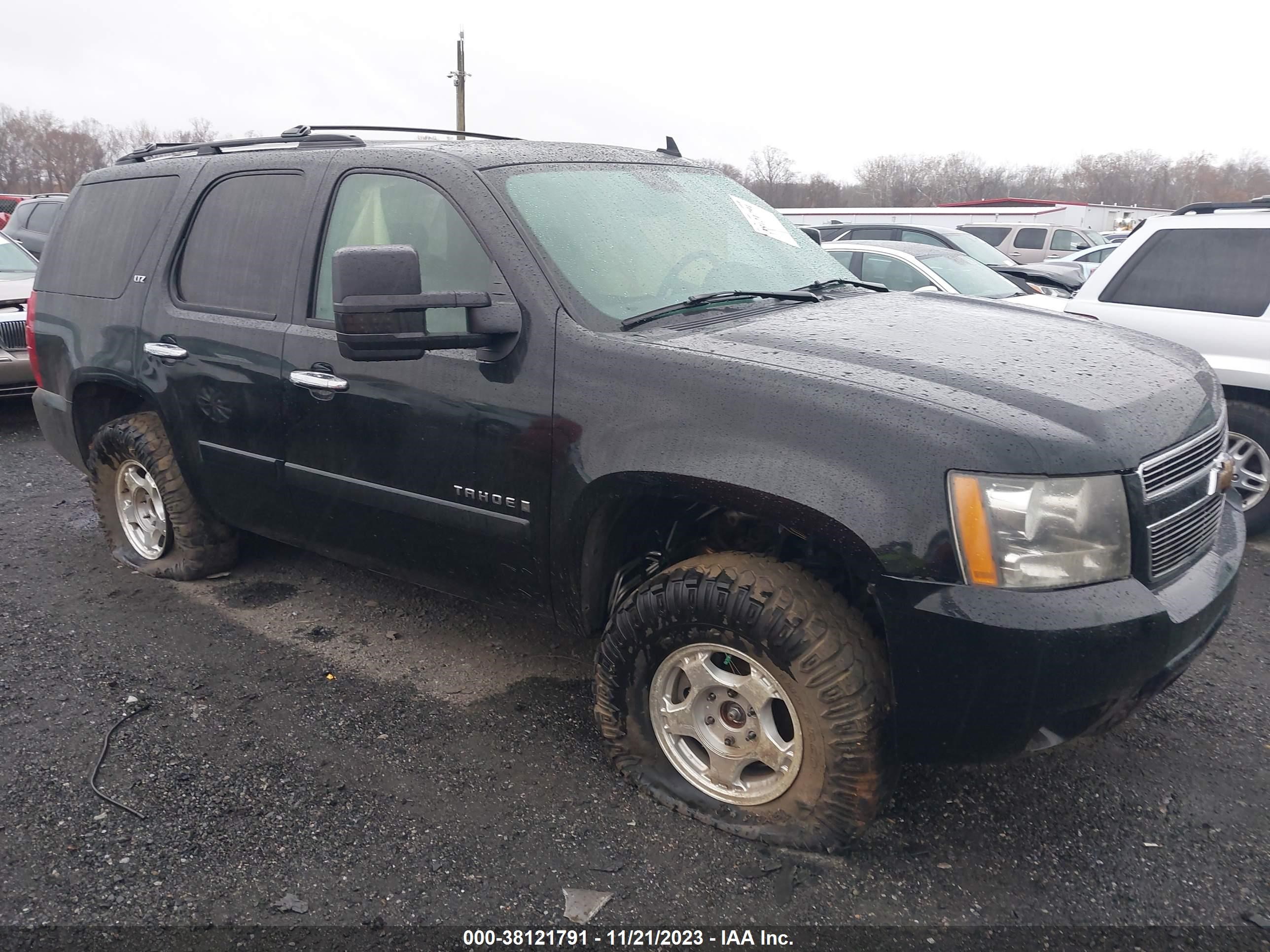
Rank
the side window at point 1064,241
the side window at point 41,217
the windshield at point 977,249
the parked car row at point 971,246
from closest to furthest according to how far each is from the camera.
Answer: the parked car row at point 971,246 → the windshield at point 977,249 → the side window at point 41,217 → the side window at point 1064,241

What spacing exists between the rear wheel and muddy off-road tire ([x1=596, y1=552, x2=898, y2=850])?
372 centimetres

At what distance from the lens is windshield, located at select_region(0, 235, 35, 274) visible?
846 cm

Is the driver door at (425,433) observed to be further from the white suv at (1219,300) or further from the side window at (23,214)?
the side window at (23,214)

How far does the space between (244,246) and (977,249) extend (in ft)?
28.0

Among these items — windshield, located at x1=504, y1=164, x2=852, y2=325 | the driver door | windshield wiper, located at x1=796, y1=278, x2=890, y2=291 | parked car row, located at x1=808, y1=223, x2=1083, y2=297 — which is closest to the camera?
the driver door

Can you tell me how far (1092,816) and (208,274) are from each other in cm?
371

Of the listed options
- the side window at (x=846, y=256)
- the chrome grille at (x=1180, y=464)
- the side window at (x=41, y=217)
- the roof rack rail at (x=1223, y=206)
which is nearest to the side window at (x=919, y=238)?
the side window at (x=846, y=256)

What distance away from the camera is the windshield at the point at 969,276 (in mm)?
7676

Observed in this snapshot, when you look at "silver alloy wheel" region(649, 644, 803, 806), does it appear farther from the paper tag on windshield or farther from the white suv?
the white suv

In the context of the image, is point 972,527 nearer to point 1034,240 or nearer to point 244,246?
point 244,246

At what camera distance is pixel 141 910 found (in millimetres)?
2377

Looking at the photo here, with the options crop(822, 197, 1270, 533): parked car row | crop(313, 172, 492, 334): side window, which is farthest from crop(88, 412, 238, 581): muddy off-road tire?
crop(822, 197, 1270, 533): parked car row

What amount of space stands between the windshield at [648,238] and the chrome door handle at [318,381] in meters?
0.86

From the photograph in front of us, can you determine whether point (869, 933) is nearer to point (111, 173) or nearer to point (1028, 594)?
point (1028, 594)
